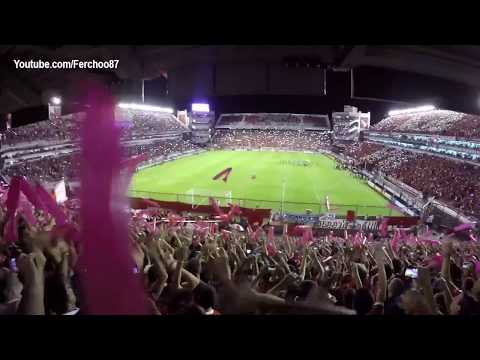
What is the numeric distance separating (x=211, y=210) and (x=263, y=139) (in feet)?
109

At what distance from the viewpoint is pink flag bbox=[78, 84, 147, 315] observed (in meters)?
1.85

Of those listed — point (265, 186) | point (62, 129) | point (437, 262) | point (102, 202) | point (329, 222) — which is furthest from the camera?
point (265, 186)

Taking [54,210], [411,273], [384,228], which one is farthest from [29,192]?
[384,228]

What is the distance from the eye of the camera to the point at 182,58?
5.49 m

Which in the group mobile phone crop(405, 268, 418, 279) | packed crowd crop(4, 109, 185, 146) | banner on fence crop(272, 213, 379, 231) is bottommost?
banner on fence crop(272, 213, 379, 231)

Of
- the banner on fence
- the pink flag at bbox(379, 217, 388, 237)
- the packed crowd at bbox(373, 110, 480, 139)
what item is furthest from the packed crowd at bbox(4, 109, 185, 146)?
the packed crowd at bbox(373, 110, 480, 139)

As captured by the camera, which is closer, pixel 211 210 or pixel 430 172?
pixel 211 210

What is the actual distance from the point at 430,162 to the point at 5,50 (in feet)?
55.5

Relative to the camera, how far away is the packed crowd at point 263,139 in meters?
40.7

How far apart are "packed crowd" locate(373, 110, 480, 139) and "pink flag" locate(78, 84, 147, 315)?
15625 millimetres

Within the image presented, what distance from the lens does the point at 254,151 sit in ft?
144

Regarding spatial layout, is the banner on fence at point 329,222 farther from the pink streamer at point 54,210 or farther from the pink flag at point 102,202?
the pink flag at point 102,202

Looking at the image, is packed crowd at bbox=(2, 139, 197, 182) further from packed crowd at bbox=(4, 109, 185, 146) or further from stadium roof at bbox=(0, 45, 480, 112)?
stadium roof at bbox=(0, 45, 480, 112)

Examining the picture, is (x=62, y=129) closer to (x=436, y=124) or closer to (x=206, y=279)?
(x=206, y=279)
